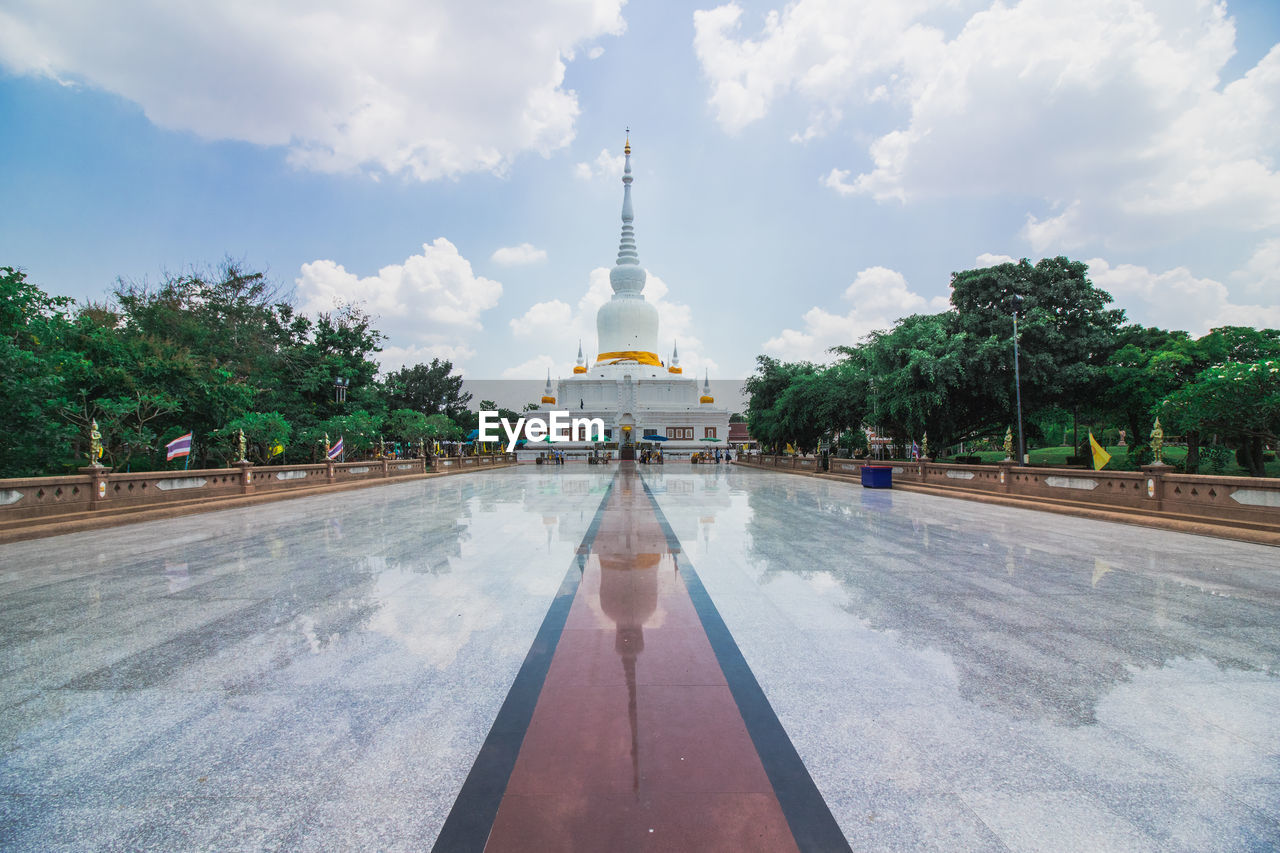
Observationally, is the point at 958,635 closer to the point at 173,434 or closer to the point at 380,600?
the point at 380,600

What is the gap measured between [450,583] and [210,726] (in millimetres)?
3469

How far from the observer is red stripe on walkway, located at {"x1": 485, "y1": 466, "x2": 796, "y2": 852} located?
2627mm

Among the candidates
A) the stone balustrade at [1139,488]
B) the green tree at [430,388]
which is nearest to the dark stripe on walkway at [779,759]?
the stone balustrade at [1139,488]

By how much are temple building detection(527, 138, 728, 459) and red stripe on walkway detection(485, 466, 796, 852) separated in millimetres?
52767

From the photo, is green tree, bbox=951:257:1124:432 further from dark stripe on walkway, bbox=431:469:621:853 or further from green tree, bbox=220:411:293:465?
green tree, bbox=220:411:293:465

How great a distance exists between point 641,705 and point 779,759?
97cm

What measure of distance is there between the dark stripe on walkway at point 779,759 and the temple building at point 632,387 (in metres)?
52.8

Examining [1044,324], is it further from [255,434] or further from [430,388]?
[430,388]

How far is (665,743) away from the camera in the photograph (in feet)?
11.1

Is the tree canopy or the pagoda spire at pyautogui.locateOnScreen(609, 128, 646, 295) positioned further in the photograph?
the pagoda spire at pyautogui.locateOnScreen(609, 128, 646, 295)

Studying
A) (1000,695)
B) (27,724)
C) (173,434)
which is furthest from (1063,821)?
(173,434)

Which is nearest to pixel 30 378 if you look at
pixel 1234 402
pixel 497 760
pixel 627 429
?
pixel 497 760

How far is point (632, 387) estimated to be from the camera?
6025 cm

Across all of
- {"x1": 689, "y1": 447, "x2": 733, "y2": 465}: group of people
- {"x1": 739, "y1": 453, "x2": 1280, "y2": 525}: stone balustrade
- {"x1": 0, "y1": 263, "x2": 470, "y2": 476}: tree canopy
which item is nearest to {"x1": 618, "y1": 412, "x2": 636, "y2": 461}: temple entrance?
{"x1": 689, "y1": 447, "x2": 733, "y2": 465}: group of people
